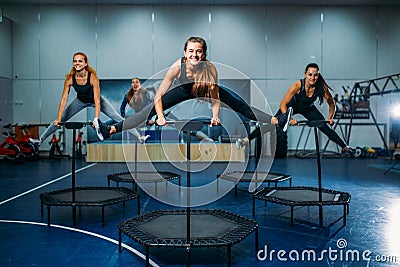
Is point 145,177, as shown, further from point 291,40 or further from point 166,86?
point 291,40

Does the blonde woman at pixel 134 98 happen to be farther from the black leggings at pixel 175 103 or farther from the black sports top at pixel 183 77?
the black sports top at pixel 183 77

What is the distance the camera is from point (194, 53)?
262 cm

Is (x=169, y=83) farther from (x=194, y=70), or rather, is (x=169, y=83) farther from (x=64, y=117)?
(x=64, y=117)

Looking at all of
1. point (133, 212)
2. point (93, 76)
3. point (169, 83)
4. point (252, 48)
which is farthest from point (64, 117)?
point (252, 48)

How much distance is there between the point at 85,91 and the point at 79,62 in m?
0.38

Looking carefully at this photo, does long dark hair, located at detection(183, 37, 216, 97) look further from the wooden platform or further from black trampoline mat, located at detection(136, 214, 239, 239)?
the wooden platform

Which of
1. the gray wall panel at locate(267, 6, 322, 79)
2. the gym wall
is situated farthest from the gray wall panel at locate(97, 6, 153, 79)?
the gray wall panel at locate(267, 6, 322, 79)

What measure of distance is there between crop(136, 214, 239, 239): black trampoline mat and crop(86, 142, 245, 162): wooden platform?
191 inches

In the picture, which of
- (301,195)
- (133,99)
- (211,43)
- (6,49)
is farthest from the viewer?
(211,43)

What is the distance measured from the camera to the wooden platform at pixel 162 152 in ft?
25.1

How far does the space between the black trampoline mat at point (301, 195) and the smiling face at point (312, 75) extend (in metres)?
1.13

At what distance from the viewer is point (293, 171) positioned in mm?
6340

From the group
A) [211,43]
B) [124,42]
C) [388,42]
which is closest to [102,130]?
[124,42]

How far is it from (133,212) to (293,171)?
3.67 meters
